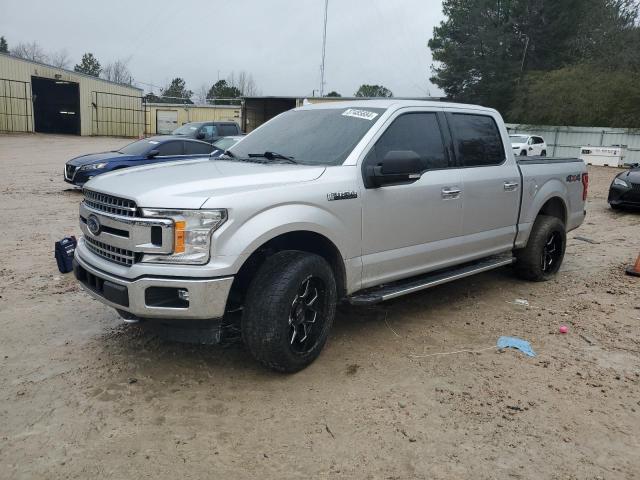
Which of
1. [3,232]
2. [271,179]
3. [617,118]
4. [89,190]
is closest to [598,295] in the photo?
[271,179]

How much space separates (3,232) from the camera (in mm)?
8094

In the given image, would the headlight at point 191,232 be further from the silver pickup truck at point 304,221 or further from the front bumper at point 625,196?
the front bumper at point 625,196

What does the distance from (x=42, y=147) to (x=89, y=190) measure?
25559mm

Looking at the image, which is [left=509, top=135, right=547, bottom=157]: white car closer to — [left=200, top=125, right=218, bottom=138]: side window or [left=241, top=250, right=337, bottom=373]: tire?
[left=200, top=125, right=218, bottom=138]: side window

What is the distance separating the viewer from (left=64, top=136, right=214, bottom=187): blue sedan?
38.6 feet

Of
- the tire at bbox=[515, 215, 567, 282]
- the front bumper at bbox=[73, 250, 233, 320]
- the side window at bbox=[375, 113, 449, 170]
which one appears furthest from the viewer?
the tire at bbox=[515, 215, 567, 282]

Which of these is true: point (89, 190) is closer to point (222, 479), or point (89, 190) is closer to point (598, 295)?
point (222, 479)

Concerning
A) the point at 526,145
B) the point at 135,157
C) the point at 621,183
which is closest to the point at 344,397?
the point at 135,157

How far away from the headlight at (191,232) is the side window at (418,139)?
1599 mm

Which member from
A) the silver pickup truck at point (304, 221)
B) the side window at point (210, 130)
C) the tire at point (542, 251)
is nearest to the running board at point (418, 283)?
the silver pickup truck at point (304, 221)

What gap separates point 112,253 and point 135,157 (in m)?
8.98

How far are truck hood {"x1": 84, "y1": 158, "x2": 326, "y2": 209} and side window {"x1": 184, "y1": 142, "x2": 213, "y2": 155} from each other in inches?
349

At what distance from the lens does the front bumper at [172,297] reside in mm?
3281

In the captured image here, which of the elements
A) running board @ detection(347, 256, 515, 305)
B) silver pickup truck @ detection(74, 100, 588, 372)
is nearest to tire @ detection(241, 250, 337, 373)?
silver pickup truck @ detection(74, 100, 588, 372)
